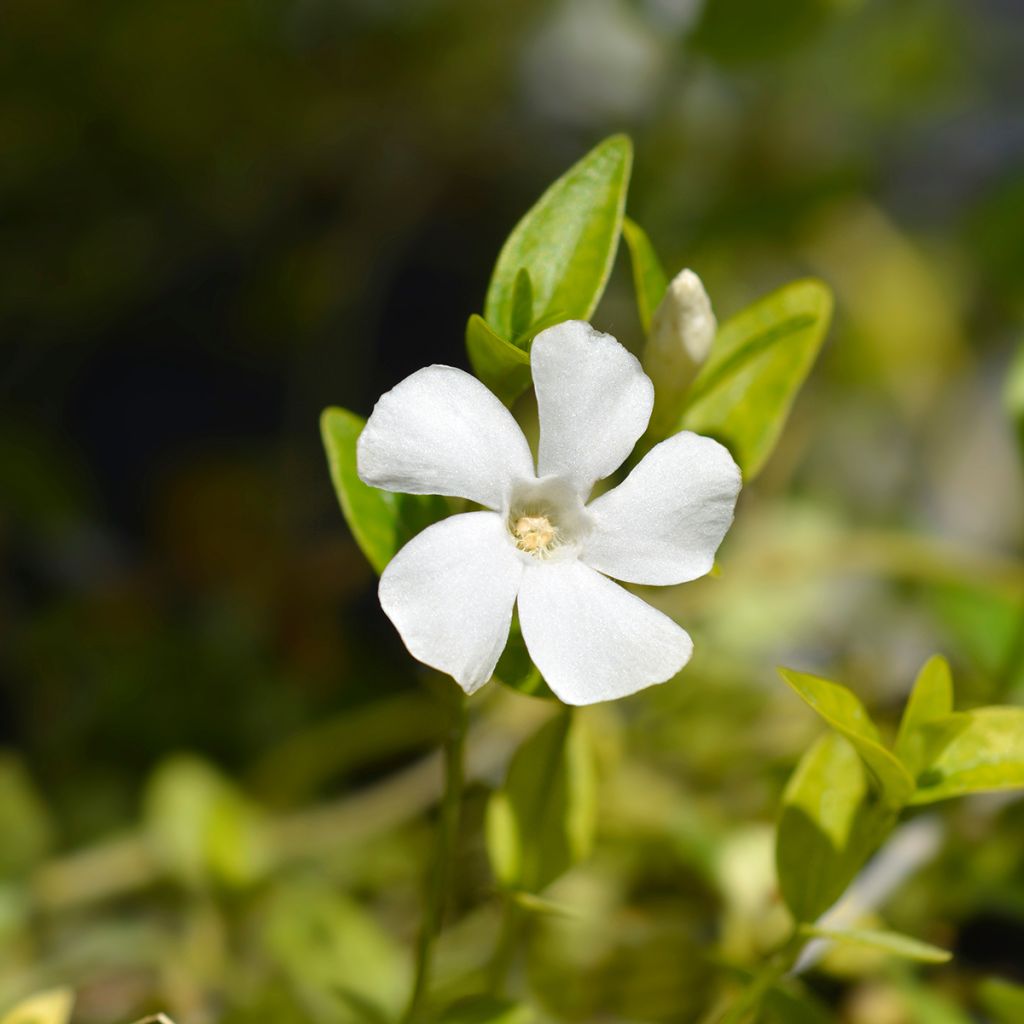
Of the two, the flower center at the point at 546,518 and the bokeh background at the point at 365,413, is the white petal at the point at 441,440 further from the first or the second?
the bokeh background at the point at 365,413

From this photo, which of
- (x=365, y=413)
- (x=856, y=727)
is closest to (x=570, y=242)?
(x=856, y=727)

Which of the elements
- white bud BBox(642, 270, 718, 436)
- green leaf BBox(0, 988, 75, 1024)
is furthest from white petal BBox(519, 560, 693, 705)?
green leaf BBox(0, 988, 75, 1024)

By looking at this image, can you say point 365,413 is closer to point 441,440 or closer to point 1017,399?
point 1017,399

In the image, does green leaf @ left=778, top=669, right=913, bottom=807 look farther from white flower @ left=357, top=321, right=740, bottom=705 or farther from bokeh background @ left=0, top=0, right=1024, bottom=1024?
bokeh background @ left=0, top=0, right=1024, bottom=1024

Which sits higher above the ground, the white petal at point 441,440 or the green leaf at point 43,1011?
the white petal at point 441,440

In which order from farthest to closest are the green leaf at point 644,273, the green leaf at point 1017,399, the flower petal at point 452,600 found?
the green leaf at point 1017,399, the green leaf at point 644,273, the flower petal at point 452,600

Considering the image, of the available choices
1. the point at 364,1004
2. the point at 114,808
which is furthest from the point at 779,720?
the point at 114,808

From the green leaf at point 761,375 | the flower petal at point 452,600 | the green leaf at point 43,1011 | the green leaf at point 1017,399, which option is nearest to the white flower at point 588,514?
the flower petal at point 452,600

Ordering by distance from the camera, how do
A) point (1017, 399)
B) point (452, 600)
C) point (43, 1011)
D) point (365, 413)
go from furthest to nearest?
point (365, 413)
point (1017, 399)
point (43, 1011)
point (452, 600)
